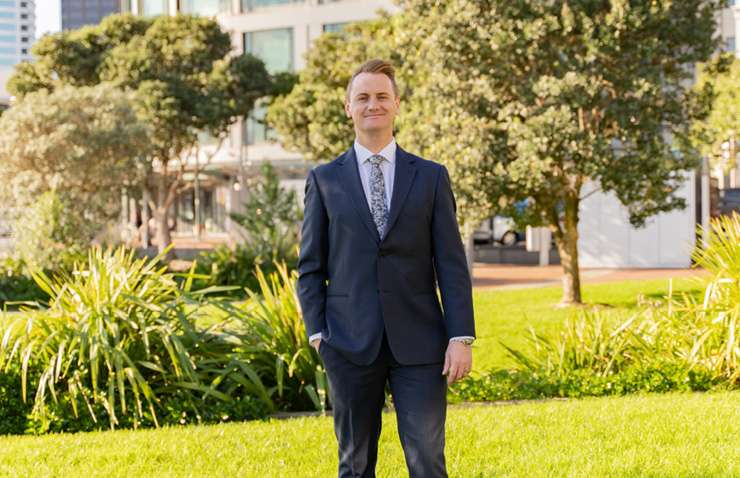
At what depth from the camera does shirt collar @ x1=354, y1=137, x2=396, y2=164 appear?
3549 millimetres

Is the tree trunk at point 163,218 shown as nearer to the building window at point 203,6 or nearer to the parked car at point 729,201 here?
the building window at point 203,6

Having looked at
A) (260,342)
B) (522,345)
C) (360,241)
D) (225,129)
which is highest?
(225,129)

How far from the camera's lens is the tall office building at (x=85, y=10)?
7377 inches

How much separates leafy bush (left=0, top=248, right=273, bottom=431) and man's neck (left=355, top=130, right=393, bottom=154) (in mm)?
3545

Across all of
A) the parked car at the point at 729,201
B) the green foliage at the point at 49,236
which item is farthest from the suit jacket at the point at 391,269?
the parked car at the point at 729,201

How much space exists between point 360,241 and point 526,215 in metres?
13.1

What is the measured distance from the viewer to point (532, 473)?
4746 millimetres

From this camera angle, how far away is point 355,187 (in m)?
3.50

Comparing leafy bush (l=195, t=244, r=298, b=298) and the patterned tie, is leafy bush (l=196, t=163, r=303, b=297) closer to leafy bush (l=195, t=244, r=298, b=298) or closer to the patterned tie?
leafy bush (l=195, t=244, r=298, b=298)

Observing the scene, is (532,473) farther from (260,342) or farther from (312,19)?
(312,19)

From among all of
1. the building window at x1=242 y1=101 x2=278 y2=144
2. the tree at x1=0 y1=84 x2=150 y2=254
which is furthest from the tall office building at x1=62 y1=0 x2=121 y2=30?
the tree at x1=0 y1=84 x2=150 y2=254

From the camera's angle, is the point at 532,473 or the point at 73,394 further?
the point at 73,394

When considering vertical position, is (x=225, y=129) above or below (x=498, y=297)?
above

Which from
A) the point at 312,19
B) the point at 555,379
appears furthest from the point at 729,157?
the point at 555,379
